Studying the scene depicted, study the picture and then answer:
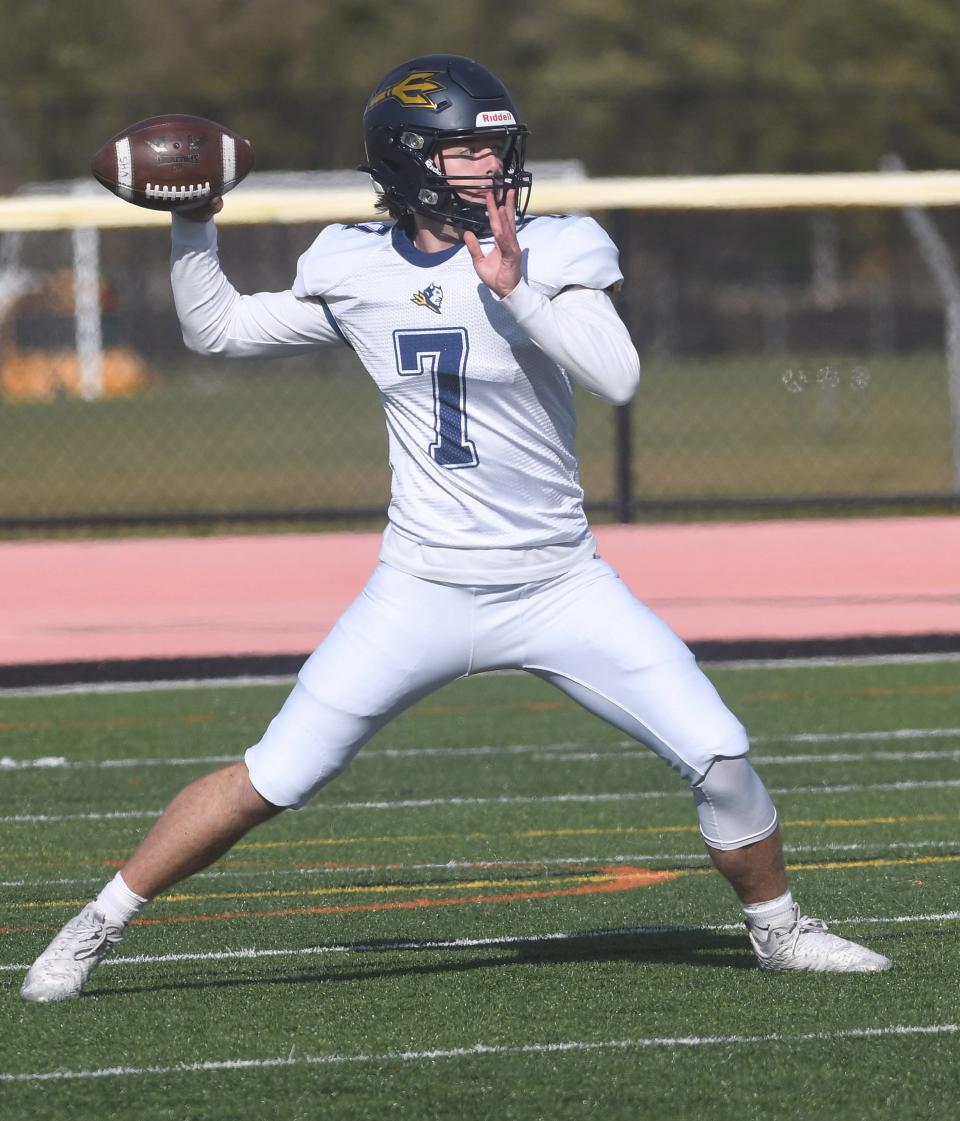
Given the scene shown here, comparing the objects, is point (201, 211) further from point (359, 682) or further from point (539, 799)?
point (539, 799)

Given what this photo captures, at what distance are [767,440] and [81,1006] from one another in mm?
20656

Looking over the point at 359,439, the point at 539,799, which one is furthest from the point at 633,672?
the point at 359,439

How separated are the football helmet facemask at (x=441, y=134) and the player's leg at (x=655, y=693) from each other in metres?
0.85

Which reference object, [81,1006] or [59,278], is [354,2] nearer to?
[59,278]

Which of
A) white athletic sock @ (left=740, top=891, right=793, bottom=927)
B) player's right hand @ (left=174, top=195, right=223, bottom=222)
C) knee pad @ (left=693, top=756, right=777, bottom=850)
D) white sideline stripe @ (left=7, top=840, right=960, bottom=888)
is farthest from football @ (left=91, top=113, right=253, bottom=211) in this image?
white sideline stripe @ (left=7, top=840, right=960, bottom=888)

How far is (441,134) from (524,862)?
8.03 ft

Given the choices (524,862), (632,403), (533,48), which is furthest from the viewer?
(533,48)

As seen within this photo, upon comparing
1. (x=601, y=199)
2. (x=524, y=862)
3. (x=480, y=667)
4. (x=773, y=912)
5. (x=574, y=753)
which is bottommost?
(x=574, y=753)

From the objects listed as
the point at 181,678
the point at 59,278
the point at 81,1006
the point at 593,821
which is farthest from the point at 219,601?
the point at 59,278

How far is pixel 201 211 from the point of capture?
498 centimetres

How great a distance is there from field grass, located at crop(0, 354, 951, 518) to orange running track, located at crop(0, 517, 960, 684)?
1.13 metres

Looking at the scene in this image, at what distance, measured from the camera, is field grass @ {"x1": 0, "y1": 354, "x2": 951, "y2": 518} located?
19.4m

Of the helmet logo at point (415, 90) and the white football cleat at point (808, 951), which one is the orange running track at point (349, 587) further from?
the helmet logo at point (415, 90)

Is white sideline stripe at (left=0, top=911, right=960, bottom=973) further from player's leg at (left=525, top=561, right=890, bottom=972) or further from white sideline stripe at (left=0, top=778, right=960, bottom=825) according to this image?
white sideline stripe at (left=0, top=778, right=960, bottom=825)
